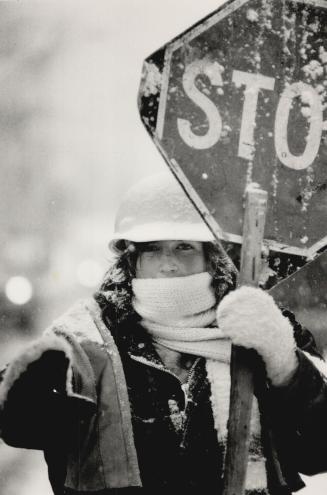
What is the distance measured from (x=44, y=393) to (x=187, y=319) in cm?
70

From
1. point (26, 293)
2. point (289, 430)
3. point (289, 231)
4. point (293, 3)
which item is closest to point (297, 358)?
point (289, 430)

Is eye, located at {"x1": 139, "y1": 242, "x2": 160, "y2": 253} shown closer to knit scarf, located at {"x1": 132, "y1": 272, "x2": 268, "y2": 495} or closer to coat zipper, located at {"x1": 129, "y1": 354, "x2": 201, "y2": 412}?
knit scarf, located at {"x1": 132, "y1": 272, "x2": 268, "y2": 495}

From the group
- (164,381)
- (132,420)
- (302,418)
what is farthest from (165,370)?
(302,418)

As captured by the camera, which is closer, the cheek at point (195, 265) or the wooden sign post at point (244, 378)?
the wooden sign post at point (244, 378)

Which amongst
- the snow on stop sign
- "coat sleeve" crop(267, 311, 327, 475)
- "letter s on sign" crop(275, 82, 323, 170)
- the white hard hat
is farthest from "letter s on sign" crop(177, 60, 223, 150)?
"coat sleeve" crop(267, 311, 327, 475)

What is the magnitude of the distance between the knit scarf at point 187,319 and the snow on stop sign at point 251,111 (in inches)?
22.1

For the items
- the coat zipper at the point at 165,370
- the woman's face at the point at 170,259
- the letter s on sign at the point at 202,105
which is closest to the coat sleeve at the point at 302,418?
the coat zipper at the point at 165,370

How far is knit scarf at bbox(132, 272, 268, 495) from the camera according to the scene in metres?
2.26

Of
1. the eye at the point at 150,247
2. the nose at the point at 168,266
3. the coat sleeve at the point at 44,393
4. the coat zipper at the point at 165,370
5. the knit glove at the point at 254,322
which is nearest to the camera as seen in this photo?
the coat sleeve at the point at 44,393

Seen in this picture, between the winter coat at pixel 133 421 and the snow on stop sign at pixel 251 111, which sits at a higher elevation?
the snow on stop sign at pixel 251 111

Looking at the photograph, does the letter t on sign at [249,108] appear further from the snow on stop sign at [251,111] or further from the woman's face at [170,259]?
the woman's face at [170,259]

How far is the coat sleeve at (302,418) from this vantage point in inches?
77.8

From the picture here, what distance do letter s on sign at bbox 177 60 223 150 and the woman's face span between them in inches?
27.1

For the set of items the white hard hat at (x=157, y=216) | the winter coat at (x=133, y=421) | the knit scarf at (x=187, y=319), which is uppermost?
the white hard hat at (x=157, y=216)
